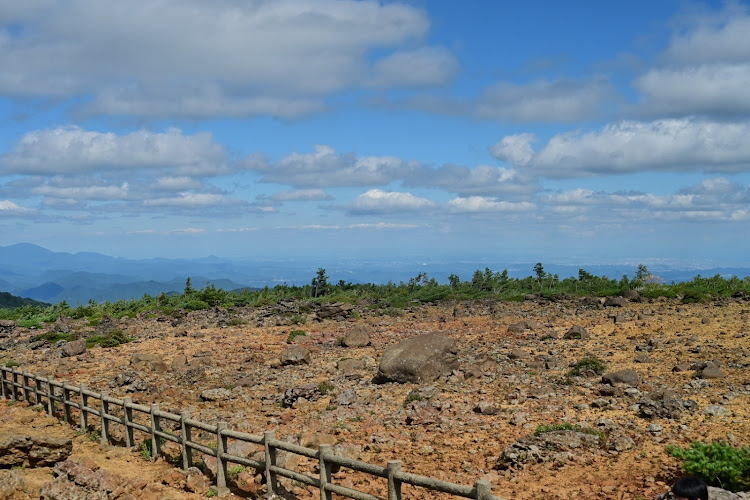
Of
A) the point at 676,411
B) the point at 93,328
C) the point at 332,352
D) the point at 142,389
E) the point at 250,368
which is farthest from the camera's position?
the point at 93,328

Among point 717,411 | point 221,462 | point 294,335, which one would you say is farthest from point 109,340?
point 717,411

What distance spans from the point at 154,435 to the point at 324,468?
623cm

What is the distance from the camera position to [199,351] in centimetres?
3058

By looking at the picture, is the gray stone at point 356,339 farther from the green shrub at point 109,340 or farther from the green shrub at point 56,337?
the green shrub at point 56,337

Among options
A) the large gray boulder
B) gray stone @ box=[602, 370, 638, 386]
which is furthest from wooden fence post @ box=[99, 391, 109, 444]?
gray stone @ box=[602, 370, 638, 386]

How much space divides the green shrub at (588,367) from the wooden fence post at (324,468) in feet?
42.3

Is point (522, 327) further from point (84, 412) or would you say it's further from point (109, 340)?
point (109, 340)

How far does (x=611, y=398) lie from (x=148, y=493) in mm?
Answer: 13206

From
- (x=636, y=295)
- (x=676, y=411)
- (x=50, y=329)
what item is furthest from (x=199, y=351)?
(x=636, y=295)

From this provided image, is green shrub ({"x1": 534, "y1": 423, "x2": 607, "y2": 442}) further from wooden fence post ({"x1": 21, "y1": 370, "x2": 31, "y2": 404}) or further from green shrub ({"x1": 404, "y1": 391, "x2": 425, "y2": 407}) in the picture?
wooden fence post ({"x1": 21, "y1": 370, "x2": 31, "y2": 404})

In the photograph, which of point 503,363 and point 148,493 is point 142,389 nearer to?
point 148,493

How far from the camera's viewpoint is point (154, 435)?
14.5m

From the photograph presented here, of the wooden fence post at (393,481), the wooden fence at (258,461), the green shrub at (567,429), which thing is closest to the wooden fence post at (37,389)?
the wooden fence at (258,461)

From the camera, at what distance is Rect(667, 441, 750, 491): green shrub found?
10.1m
